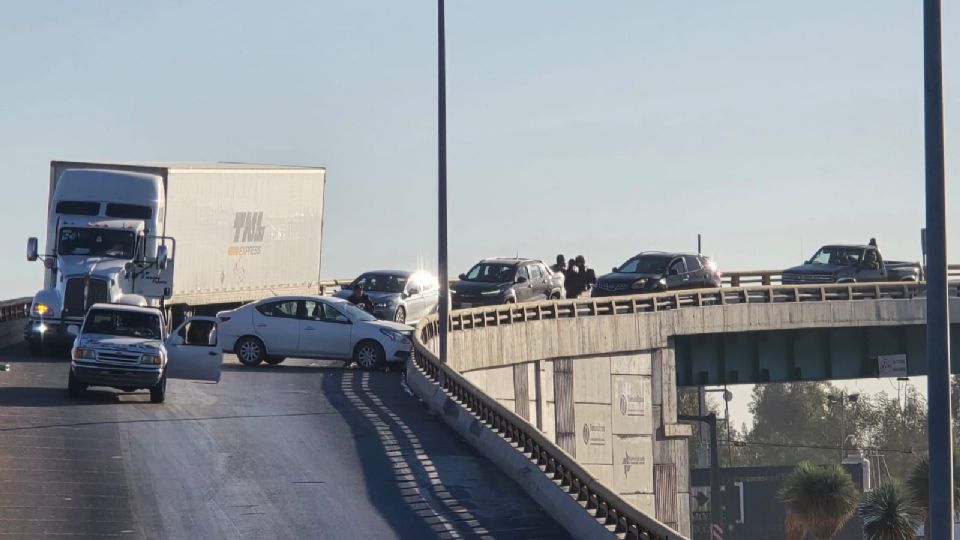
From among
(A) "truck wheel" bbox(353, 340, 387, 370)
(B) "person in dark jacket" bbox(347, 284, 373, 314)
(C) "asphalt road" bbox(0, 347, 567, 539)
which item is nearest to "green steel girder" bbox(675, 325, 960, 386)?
(B) "person in dark jacket" bbox(347, 284, 373, 314)

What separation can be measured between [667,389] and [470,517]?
107 ft

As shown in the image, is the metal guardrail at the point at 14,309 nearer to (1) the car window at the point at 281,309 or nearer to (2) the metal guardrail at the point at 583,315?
(1) the car window at the point at 281,309

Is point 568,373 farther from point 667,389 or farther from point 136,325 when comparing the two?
point 136,325

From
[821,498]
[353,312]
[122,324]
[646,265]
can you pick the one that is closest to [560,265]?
[646,265]

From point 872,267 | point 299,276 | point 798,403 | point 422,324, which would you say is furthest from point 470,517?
point 798,403

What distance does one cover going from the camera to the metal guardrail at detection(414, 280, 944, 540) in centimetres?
2060

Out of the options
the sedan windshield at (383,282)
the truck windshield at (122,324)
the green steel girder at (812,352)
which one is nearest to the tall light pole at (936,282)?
the truck windshield at (122,324)

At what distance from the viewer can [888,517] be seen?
7225 centimetres

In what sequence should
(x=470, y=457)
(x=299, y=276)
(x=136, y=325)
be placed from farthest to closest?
(x=299, y=276), (x=136, y=325), (x=470, y=457)

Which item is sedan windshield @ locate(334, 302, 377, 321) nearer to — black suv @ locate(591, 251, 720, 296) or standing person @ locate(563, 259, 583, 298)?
standing person @ locate(563, 259, 583, 298)

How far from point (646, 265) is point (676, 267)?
959 mm

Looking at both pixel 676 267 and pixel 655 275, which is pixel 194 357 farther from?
pixel 676 267

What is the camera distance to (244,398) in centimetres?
3070

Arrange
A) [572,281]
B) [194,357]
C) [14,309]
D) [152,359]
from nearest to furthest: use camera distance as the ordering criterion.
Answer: [152,359], [194,357], [14,309], [572,281]
